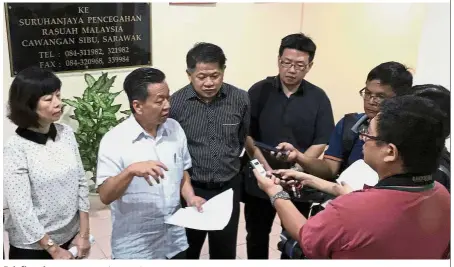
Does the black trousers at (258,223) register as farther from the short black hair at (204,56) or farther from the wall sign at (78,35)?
the wall sign at (78,35)

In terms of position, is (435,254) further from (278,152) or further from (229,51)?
(229,51)

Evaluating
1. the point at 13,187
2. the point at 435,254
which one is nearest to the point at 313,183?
the point at 435,254

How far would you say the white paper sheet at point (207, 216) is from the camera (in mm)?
1420

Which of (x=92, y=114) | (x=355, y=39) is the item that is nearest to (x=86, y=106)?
(x=92, y=114)

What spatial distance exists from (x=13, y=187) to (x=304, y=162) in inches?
44.8

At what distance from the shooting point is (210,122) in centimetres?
175

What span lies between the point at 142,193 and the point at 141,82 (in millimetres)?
389

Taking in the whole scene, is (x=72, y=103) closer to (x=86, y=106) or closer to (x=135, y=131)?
(x=86, y=106)

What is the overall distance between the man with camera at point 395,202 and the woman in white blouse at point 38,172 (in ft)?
2.74

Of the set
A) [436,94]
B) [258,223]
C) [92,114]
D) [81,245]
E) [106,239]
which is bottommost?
[106,239]

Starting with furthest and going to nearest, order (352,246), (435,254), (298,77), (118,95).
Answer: (118,95)
(298,77)
(435,254)
(352,246)

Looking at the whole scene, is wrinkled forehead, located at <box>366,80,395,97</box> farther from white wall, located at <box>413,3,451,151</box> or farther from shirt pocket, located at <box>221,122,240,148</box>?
shirt pocket, located at <box>221,122,240,148</box>

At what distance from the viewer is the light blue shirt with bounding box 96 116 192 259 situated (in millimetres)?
1404

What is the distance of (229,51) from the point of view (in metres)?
3.18
